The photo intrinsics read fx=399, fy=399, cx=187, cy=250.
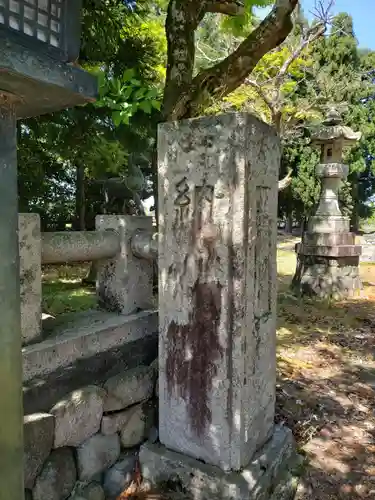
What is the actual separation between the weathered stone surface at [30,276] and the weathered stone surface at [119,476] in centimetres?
83

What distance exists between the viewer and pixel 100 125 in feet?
17.4

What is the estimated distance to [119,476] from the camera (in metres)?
2.04

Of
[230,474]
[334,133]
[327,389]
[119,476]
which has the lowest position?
[327,389]

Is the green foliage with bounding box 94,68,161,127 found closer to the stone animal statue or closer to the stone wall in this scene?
the stone wall

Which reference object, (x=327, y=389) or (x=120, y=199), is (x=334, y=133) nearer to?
(x=120, y=199)

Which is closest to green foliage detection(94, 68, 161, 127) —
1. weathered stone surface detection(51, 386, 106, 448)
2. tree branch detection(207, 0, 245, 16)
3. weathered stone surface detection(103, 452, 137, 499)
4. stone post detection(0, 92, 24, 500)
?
tree branch detection(207, 0, 245, 16)

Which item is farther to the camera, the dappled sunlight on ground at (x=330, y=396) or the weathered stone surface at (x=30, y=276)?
the dappled sunlight on ground at (x=330, y=396)

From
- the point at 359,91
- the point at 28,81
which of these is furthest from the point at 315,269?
the point at 359,91

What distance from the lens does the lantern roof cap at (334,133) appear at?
773 cm

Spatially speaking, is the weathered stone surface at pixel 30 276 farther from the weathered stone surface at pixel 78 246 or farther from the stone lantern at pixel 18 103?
the stone lantern at pixel 18 103

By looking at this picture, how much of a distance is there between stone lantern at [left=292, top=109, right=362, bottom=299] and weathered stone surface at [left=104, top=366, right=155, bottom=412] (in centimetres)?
593

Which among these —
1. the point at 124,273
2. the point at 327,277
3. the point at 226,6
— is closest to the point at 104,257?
the point at 124,273

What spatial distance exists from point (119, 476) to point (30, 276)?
1.13 meters

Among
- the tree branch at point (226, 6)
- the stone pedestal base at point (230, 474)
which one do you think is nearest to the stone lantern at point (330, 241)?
the tree branch at point (226, 6)
